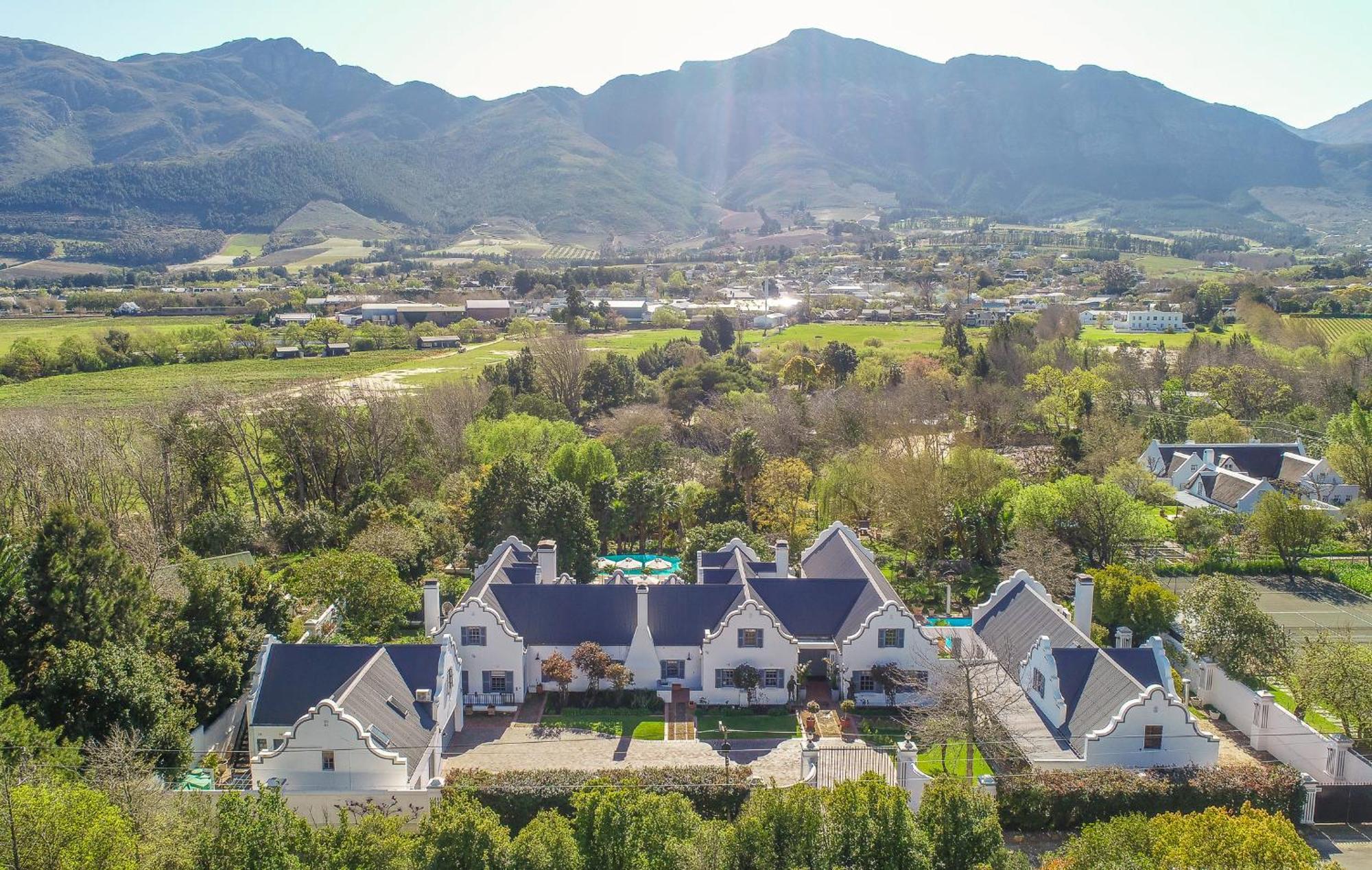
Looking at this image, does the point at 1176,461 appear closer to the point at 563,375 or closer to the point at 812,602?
the point at 812,602

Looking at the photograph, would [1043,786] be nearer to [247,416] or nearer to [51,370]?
[247,416]

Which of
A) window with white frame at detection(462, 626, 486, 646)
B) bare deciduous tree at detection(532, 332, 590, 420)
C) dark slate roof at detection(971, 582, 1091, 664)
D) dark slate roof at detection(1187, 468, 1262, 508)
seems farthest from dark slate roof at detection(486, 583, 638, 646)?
bare deciduous tree at detection(532, 332, 590, 420)

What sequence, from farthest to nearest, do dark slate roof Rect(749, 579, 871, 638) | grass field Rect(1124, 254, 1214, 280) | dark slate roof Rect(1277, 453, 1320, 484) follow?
grass field Rect(1124, 254, 1214, 280) < dark slate roof Rect(1277, 453, 1320, 484) < dark slate roof Rect(749, 579, 871, 638)

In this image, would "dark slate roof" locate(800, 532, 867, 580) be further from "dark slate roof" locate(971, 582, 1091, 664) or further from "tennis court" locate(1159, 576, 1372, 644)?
"tennis court" locate(1159, 576, 1372, 644)

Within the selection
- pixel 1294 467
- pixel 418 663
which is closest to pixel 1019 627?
pixel 418 663

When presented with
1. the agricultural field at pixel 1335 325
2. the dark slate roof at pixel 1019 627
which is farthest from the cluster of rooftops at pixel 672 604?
the agricultural field at pixel 1335 325

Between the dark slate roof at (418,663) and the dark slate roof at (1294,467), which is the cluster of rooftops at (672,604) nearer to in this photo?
the dark slate roof at (418,663)
